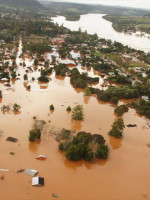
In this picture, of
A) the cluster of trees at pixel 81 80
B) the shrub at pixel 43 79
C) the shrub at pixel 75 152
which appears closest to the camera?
the shrub at pixel 75 152

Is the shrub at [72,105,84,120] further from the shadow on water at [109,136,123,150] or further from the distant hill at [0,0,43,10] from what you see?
the distant hill at [0,0,43,10]

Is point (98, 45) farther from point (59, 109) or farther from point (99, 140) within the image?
point (99, 140)

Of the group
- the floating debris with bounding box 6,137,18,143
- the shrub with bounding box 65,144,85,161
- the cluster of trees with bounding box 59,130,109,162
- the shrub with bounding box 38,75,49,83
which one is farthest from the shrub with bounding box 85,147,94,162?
the shrub with bounding box 38,75,49,83

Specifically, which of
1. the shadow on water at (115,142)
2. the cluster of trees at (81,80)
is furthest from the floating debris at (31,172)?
the cluster of trees at (81,80)

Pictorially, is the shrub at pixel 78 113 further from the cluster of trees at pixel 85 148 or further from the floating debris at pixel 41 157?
the floating debris at pixel 41 157

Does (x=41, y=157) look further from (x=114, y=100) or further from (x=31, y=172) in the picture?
(x=114, y=100)

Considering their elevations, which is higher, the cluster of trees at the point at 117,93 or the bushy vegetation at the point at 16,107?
the cluster of trees at the point at 117,93

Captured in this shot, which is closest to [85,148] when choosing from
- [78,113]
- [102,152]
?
[102,152]
